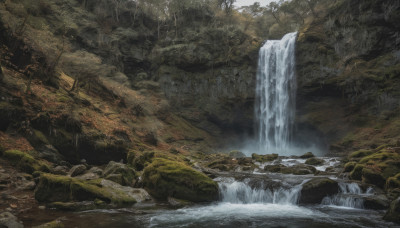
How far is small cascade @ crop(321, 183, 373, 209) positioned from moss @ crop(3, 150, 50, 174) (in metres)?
10.1

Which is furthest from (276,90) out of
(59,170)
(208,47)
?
(59,170)

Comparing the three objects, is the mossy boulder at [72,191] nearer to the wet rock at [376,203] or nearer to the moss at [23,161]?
the moss at [23,161]

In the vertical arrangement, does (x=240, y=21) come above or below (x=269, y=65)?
above

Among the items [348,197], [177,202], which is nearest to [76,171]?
[177,202]

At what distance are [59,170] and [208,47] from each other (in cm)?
2378

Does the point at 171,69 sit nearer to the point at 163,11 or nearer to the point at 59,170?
the point at 163,11

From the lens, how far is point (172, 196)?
849 cm

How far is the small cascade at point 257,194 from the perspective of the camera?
29.8ft

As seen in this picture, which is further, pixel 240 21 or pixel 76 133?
pixel 240 21

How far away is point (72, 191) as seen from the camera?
7.06 meters

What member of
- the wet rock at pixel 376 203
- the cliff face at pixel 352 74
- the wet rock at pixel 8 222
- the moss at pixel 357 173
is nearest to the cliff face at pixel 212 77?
the cliff face at pixel 352 74

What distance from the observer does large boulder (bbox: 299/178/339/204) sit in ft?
28.9

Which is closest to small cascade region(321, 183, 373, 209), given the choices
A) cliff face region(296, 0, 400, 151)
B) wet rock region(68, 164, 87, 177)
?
wet rock region(68, 164, 87, 177)

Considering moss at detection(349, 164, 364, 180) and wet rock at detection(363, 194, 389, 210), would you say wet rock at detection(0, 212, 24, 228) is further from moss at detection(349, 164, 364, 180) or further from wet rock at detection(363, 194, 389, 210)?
moss at detection(349, 164, 364, 180)
